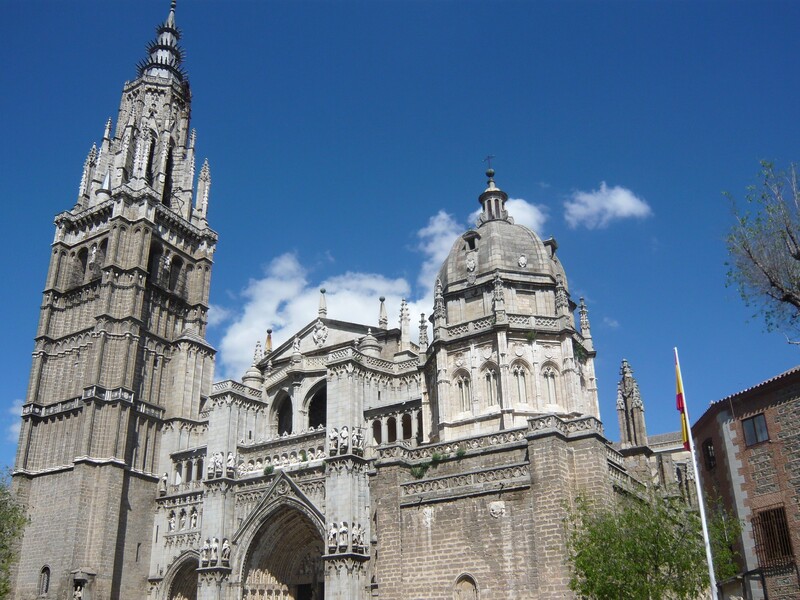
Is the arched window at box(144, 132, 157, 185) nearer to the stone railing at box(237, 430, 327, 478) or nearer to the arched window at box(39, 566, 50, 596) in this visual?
the stone railing at box(237, 430, 327, 478)

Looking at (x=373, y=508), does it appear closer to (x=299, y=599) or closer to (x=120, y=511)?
(x=299, y=599)

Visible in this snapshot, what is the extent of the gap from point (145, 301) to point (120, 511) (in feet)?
40.8

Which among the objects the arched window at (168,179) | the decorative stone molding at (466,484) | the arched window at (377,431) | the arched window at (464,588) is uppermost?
the arched window at (168,179)

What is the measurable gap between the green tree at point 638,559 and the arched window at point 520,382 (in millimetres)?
12826

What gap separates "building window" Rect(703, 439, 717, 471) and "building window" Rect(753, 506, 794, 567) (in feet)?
12.3

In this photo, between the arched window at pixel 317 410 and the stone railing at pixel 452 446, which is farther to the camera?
the arched window at pixel 317 410

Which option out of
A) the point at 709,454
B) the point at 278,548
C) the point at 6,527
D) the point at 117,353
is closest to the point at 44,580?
the point at 6,527

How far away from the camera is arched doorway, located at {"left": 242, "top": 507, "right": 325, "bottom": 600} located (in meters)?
34.2

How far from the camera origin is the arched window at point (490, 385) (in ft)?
112

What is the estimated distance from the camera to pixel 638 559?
1992 centimetres

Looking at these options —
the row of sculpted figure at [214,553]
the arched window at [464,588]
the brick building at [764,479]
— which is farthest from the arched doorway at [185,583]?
the brick building at [764,479]

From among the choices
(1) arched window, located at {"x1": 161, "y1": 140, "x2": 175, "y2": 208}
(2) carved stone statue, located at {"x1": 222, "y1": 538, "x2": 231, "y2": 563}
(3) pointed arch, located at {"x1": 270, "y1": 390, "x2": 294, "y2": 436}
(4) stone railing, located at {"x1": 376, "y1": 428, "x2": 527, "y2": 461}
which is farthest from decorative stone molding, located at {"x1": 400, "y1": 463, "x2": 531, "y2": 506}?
(1) arched window, located at {"x1": 161, "y1": 140, "x2": 175, "y2": 208}

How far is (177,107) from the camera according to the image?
184ft

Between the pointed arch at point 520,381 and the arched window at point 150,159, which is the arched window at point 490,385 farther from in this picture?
the arched window at point 150,159
